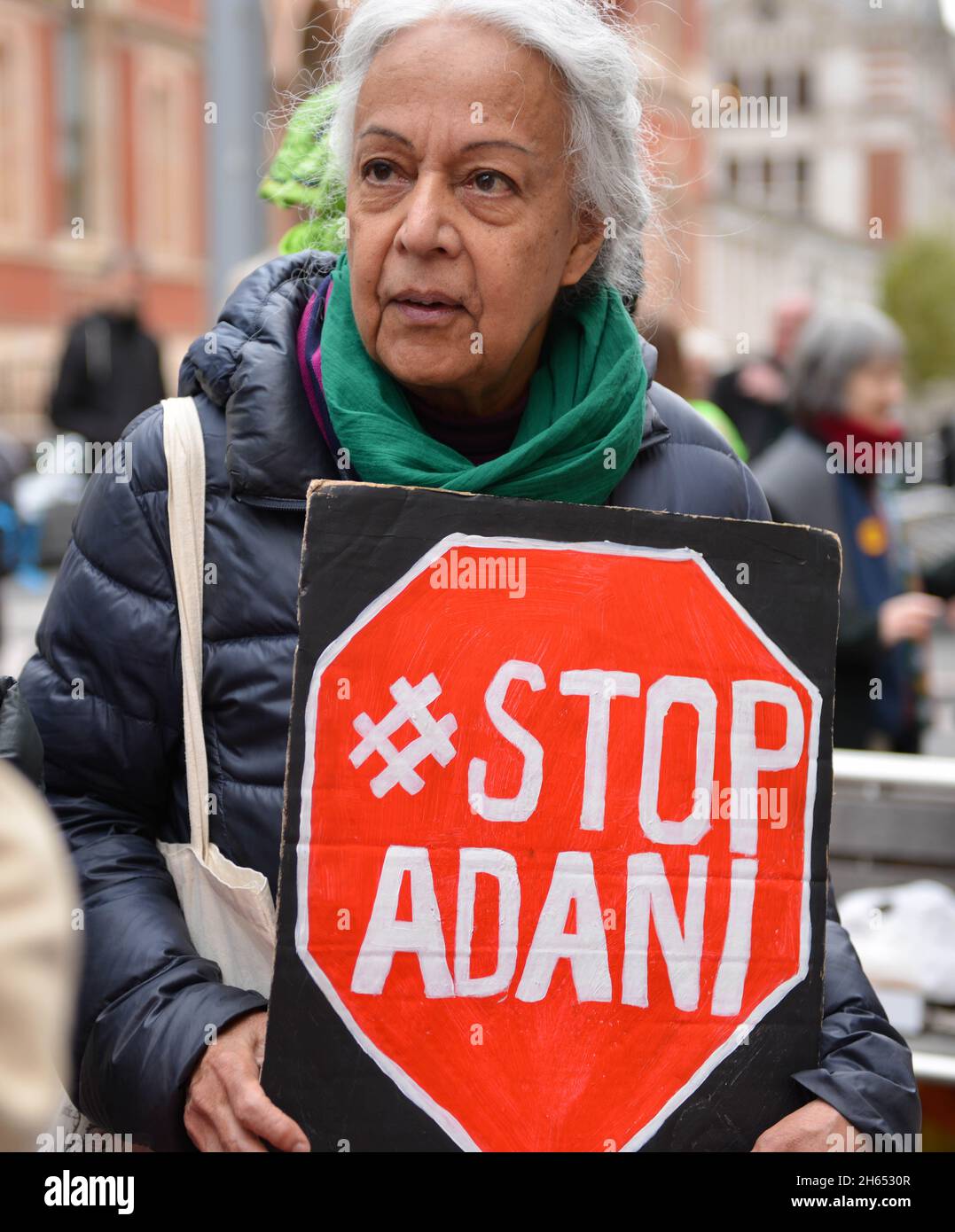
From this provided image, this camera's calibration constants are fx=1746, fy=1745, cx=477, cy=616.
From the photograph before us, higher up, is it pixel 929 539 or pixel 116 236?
pixel 116 236

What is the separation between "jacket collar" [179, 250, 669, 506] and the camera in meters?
1.80

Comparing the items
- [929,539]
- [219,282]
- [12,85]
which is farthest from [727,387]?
[12,85]

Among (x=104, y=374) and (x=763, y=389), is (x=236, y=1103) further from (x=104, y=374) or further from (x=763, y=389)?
(x=104, y=374)

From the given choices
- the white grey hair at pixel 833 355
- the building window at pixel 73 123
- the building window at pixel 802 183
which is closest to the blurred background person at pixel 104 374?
the white grey hair at pixel 833 355

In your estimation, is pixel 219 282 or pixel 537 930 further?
pixel 219 282

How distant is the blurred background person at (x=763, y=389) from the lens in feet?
23.7

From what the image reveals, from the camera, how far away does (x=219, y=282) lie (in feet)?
17.8

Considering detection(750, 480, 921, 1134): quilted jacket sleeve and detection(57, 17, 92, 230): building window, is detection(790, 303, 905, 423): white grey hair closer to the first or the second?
detection(750, 480, 921, 1134): quilted jacket sleeve

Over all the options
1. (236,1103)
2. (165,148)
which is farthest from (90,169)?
(236,1103)

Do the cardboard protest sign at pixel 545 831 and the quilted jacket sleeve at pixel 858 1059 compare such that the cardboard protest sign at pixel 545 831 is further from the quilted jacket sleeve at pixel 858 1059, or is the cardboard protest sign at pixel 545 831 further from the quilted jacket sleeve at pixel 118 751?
the quilted jacket sleeve at pixel 118 751

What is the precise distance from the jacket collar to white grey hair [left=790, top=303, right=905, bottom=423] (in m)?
2.95

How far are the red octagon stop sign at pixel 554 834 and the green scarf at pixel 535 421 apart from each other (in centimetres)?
9

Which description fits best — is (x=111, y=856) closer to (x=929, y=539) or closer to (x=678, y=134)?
(x=678, y=134)

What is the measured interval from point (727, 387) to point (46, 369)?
1596cm
